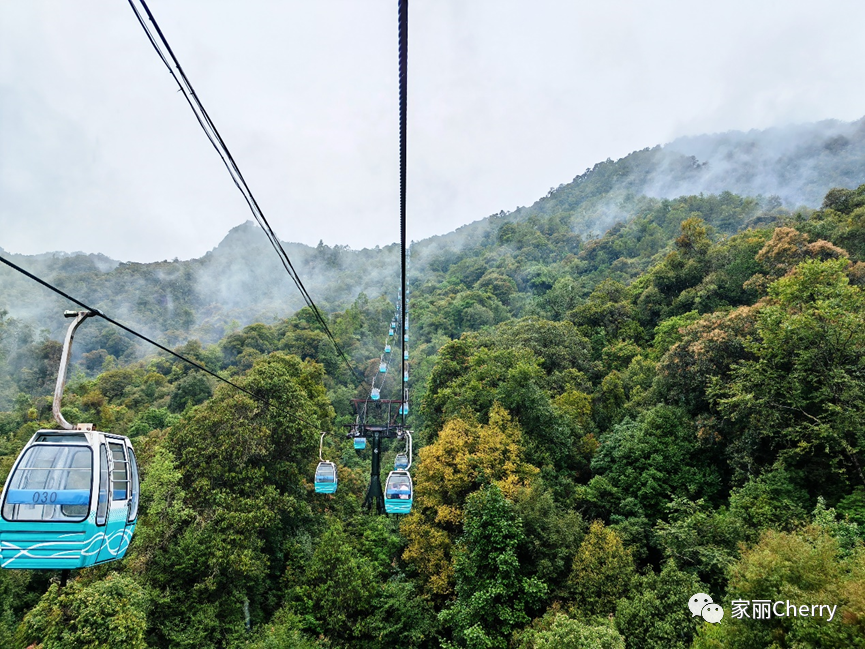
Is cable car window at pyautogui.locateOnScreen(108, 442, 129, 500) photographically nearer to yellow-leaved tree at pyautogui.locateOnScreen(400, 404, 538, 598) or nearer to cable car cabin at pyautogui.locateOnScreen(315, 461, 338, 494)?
cable car cabin at pyautogui.locateOnScreen(315, 461, 338, 494)

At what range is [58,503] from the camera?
5.88m

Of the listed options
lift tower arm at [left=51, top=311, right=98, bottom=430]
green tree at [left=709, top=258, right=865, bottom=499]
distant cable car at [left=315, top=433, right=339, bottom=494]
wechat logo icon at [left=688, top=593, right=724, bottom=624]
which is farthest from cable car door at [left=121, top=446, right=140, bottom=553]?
green tree at [left=709, top=258, right=865, bottom=499]

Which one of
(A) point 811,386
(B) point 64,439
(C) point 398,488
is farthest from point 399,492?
(A) point 811,386

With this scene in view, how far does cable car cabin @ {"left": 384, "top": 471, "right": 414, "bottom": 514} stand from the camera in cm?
1229

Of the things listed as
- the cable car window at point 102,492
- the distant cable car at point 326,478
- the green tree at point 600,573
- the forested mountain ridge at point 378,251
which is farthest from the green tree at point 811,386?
the forested mountain ridge at point 378,251

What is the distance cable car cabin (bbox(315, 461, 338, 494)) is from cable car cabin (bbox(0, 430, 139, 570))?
7580mm

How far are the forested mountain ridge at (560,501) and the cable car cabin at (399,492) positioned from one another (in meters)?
3.01

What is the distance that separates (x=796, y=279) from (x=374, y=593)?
16803mm

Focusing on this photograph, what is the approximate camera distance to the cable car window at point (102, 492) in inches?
239

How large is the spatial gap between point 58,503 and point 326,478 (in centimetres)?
836

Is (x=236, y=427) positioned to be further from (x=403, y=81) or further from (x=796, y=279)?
(x=796, y=279)

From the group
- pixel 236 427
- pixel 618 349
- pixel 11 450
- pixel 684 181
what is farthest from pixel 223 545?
pixel 684 181

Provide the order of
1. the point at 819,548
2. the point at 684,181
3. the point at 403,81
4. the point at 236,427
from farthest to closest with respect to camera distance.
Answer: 1. the point at 684,181
2. the point at 236,427
3. the point at 819,548
4. the point at 403,81

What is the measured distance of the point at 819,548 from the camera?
7543 millimetres
